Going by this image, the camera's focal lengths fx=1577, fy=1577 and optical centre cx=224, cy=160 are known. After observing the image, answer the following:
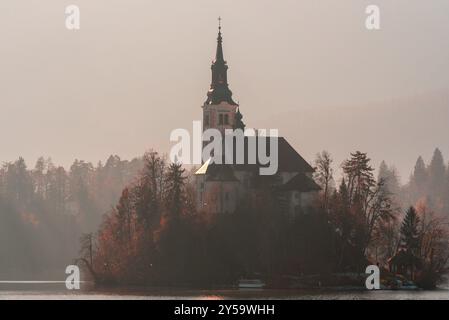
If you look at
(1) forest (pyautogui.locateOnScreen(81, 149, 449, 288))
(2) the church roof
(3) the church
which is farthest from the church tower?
(1) forest (pyautogui.locateOnScreen(81, 149, 449, 288))

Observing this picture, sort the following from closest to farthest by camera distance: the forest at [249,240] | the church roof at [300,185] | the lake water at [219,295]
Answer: the lake water at [219,295], the forest at [249,240], the church roof at [300,185]

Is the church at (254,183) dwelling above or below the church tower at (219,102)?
below

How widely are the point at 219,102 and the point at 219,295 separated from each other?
4163cm

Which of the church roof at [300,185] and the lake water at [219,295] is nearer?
the lake water at [219,295]

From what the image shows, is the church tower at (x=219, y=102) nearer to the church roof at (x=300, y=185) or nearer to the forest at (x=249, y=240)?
the church roof at (x=300, y=185)

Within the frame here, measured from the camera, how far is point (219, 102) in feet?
476

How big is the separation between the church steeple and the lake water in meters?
34.2

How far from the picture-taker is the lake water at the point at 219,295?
103875 millimetres

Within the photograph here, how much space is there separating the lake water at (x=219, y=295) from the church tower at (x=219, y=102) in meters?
32.9

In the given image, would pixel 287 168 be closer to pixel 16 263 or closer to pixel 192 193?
pixel 192 193

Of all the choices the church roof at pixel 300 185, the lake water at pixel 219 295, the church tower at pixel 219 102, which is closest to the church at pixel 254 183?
the church roof at pixel 300 185

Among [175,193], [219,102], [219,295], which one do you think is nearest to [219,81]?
[219,102]
